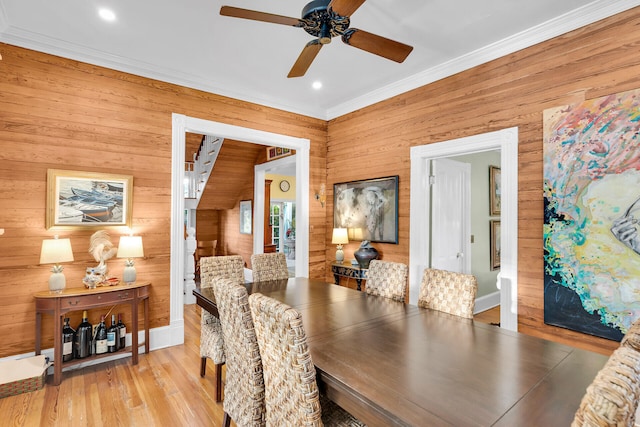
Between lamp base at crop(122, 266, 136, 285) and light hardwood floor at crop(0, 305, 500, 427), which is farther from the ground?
lamp base at crop(122, 266, 136, 285)

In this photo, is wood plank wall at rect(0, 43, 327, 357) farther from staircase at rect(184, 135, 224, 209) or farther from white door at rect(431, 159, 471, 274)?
white door at rect(431, 159, 471, 274)

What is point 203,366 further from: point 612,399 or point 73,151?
point 612,399

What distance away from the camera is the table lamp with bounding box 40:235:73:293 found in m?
2.73

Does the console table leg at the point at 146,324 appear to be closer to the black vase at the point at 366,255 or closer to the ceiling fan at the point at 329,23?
the black vase at the point at 366,255

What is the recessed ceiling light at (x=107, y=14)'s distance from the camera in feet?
8.37

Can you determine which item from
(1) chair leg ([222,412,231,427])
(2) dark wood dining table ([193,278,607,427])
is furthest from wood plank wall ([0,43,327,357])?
(2) dark wood dining table ([193,278,607,427])

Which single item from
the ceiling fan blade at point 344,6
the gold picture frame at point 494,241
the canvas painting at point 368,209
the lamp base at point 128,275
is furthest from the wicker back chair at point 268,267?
the gold picture frame at point 494,241

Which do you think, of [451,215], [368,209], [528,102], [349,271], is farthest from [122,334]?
[528,102]

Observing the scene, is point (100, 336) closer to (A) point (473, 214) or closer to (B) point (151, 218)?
(B) point (151, 218)

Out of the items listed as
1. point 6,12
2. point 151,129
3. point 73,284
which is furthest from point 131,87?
point 73,284

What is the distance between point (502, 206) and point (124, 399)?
3523 millimetres

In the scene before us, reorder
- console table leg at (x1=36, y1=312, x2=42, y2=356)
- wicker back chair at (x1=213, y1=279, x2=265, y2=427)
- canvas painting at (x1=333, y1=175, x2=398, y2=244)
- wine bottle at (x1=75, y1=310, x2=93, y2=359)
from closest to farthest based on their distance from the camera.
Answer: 1. wicker back chair at (x1=213, y1=279, x2=265, y2=427)
2. console table leg at (x1=36, y1=312, x2=42, y2=356)
3. wine bottle at (x1=75, y1=310, x2=93, y2=359)
4. canvas painting at (x1=333, y1=175, x2=398, y2=244)

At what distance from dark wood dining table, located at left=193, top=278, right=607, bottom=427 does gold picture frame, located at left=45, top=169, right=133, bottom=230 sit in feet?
7.92

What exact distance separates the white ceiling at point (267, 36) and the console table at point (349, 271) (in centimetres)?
224
